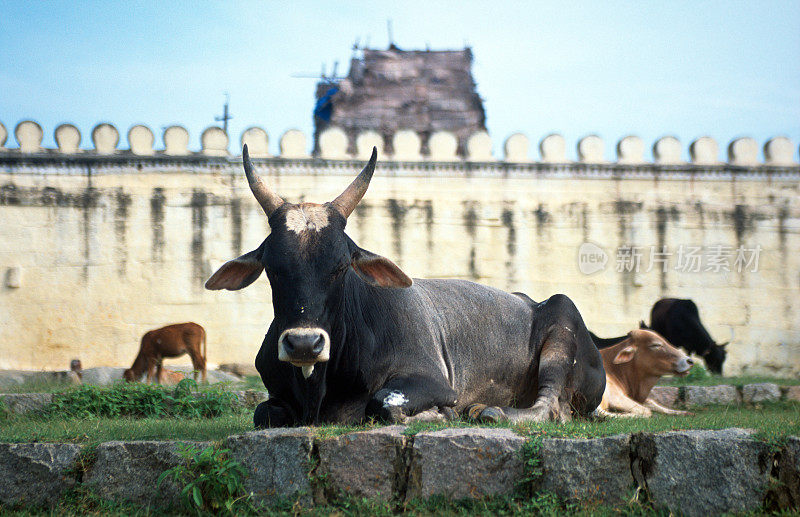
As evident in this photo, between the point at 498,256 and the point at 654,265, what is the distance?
9.58 ft

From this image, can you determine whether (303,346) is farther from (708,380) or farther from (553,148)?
(553,148)

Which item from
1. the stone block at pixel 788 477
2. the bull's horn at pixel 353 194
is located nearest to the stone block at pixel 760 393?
the stone block at pixel 788 477

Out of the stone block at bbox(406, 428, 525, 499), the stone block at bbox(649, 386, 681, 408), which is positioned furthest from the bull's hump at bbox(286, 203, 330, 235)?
the stone block at bbox(649, 386, 681, 408)

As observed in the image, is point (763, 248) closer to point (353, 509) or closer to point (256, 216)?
point (256, 216)

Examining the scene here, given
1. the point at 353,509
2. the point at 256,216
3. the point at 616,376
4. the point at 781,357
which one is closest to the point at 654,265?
the point at 781,357

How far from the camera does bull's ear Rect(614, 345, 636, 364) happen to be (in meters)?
8.79

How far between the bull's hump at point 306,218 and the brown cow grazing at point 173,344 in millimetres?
7772

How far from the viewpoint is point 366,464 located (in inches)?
150

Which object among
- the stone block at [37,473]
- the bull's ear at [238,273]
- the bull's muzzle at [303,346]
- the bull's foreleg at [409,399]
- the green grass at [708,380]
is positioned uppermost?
the bull's ear at [238,273]

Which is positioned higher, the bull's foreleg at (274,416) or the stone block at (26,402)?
the bull's foreleg at (274,416)

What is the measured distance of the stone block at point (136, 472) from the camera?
13.1 ft

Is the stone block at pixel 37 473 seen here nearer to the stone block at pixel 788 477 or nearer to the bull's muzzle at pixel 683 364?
the stone block at pixel 788 477

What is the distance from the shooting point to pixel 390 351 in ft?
16.4

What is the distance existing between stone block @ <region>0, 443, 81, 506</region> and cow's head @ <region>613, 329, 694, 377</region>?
6324 mm
